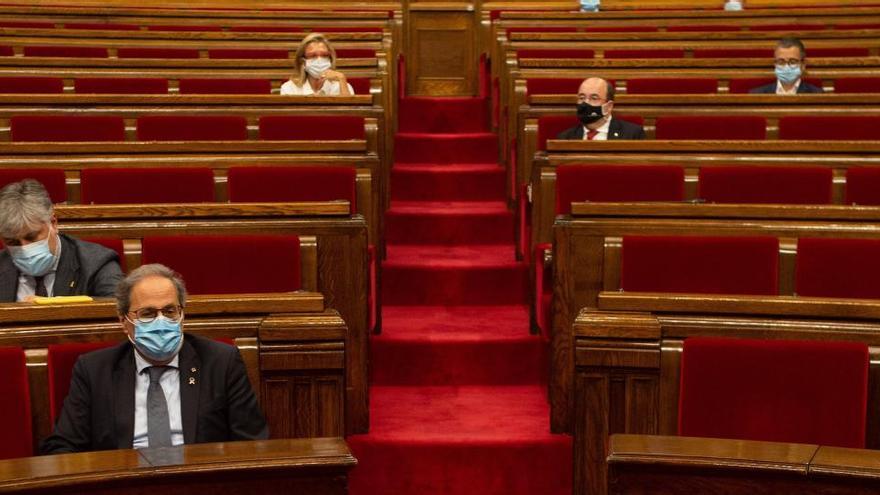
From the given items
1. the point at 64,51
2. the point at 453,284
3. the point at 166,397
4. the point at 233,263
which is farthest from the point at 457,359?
the point at 64,51

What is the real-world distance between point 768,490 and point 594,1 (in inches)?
93.2

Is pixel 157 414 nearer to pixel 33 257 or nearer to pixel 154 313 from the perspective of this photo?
pixel 154 313

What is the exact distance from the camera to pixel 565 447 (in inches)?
52.4

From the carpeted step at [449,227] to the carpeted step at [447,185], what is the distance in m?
0.16

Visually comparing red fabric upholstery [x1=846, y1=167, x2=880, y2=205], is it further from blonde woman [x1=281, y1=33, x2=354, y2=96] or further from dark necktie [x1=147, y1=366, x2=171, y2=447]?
dark necktie [x1=147, y1=366, x2=171, y2=447]

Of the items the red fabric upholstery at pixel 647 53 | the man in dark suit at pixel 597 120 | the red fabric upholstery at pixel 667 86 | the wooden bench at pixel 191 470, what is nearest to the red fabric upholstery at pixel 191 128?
the man in dark suit at pixel 597 120

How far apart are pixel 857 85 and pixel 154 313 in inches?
59.4

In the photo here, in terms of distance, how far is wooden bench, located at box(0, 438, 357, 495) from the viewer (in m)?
0.71

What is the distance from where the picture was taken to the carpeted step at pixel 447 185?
2.12m

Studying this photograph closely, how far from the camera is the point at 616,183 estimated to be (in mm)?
1544

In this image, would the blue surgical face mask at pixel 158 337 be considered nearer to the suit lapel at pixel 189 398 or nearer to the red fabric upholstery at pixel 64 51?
the suit lapel at pixel 189 398

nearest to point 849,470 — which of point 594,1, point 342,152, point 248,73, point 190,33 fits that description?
point 342,152

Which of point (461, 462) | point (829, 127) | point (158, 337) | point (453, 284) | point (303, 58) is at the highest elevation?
point (303, 58)

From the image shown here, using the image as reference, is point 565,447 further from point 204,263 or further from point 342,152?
point 342,152
